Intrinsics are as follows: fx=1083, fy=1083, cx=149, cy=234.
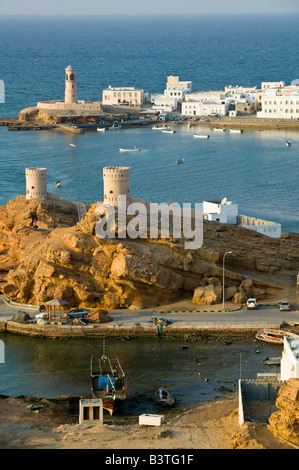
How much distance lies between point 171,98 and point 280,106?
595 inches

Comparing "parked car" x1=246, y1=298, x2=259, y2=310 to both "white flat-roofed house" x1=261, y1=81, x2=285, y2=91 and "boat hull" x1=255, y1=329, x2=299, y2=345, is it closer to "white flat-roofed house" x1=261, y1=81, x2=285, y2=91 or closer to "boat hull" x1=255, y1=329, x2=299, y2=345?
"boat hull" x1=255, y1=329, x2=299, y2=345

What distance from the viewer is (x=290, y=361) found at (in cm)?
3716

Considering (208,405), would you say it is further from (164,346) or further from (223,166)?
(223,166)

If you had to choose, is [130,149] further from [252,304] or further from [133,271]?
[252,304]

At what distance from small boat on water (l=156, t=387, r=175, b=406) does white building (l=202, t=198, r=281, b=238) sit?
20416 mm

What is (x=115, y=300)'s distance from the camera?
48.8m

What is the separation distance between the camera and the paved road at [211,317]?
46.5 metres

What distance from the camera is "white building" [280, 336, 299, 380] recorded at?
36469 mm

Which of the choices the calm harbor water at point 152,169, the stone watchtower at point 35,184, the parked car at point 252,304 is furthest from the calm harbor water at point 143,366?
the stone watchtower at point 35,184

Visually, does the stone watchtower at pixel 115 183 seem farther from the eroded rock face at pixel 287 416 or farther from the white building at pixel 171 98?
the white building at pixel 171 98

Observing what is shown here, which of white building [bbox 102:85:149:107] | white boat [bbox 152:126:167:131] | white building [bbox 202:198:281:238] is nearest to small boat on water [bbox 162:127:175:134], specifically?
white boat [bbox 152:126:167:131]

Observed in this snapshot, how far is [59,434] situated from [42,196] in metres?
23.6

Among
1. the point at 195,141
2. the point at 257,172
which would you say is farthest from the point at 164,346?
the point at 195,141

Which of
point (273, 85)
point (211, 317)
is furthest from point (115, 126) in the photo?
point (211, 317)
